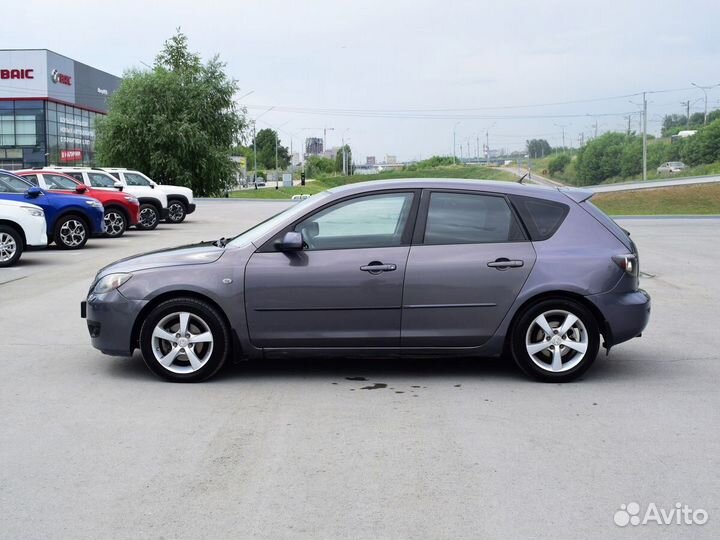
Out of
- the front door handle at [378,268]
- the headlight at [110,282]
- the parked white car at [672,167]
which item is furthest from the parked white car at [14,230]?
the parked white car at [672,167]

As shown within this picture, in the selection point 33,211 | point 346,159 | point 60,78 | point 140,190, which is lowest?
point 33,211

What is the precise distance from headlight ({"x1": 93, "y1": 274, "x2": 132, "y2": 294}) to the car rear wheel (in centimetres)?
2262

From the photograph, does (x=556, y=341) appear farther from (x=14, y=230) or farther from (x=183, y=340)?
(x=14, y=230)

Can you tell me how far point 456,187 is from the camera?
707 centimetres

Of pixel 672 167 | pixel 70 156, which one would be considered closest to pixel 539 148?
pixel 672 167

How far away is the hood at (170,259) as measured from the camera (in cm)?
691

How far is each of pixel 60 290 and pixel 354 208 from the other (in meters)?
6.92

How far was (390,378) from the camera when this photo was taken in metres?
7.12

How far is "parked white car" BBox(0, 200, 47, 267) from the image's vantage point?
50.6ft

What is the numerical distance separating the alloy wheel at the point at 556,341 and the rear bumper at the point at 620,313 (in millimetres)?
201

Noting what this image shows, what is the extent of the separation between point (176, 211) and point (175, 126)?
2907cm

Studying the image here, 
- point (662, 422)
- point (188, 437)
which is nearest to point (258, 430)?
point (188, 437)

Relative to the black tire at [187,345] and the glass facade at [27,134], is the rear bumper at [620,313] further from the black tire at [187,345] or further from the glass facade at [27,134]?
the glass facade at [27,134]

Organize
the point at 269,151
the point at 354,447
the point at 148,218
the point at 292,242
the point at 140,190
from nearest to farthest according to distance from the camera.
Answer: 1. the point at 354,447
2. the point at 292,242
3. the point at 148,218
4. the point at 140,190
5. the point at 269,151
